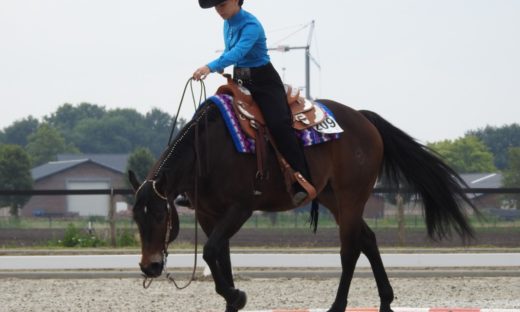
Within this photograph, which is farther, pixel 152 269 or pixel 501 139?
pixel 501 139

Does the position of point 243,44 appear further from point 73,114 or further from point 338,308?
point 73,114

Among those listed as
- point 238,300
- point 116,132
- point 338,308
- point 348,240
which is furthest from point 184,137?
point 116,132

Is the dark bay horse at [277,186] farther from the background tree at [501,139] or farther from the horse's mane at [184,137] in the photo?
the background tree at [501,139]

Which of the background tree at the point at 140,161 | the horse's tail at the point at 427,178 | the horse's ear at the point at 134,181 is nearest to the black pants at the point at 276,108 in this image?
the horse's ear at the point at 134,181

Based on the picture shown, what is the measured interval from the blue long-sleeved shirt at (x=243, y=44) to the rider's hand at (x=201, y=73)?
4cm

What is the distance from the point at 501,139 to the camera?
91625 millimetres

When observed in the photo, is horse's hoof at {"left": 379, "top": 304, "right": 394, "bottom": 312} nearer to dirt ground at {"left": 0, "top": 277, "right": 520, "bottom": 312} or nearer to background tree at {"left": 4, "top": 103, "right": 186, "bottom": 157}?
dirt ground at {"left": 0, "top": 277, "right": 520, "bottom": 312}

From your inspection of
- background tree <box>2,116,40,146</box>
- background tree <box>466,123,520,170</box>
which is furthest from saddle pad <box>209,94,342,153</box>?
background tree <box>2,116,40,146</box>

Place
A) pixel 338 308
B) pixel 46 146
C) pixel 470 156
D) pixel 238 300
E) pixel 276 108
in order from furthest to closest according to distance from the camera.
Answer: pixel 46 146 < pixel 470 156 < pixel 338 308 < pixel 276 108 < pixel 238 300

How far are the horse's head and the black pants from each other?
936 millimetres

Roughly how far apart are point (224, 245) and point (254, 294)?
3411mm

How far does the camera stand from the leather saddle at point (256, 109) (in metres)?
6.61

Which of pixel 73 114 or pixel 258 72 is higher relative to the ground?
pixel 73 114

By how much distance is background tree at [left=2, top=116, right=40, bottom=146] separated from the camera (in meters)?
134
